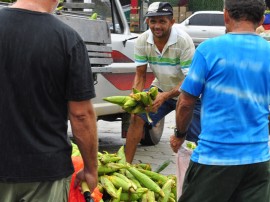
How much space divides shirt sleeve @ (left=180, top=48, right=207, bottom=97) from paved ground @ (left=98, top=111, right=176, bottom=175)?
3.80 m

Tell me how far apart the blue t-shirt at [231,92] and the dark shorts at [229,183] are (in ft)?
0.15

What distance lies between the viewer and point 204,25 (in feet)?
91.7

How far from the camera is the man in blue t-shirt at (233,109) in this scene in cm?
373

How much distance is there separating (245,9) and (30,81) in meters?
1.34

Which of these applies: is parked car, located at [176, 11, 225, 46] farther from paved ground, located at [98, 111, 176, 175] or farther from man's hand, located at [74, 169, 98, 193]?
man's hand, located at [74, 169, 98, 193]

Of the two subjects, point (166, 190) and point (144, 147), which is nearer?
point (166, 190)

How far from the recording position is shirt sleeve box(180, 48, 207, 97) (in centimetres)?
374

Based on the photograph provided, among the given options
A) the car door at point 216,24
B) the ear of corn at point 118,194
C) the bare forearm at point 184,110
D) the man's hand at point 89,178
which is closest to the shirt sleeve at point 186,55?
the ear of corn at point 118,194

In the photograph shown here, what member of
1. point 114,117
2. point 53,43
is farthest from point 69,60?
point 114,117

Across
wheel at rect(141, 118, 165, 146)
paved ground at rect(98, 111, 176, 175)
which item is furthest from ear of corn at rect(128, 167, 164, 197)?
wheel at rect(141, 118, 165, 146)

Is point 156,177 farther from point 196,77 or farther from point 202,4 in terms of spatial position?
point 202,4

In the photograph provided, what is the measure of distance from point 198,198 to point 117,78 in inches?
169

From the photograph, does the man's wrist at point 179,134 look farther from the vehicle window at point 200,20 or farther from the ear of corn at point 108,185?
the vehicle window at point 200,20

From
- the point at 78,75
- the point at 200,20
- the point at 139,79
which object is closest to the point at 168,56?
the point at 139,79
